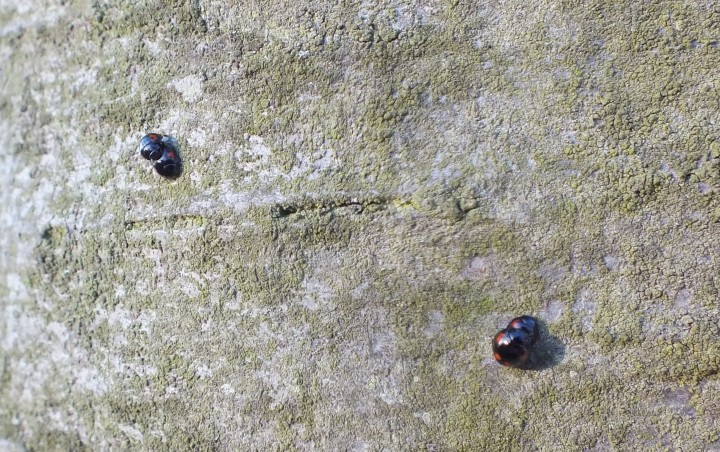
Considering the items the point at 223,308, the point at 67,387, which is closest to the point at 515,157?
the point at 223,308

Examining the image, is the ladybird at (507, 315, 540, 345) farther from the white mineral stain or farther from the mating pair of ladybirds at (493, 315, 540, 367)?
the white mineral stain

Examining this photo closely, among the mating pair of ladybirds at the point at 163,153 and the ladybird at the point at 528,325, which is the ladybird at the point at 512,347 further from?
the mating pair of ladybirds at the point at 163,153

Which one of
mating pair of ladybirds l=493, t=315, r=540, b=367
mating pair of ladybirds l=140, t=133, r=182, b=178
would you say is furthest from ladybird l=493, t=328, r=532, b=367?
mating pair of ladybirds l=140, t=133, r=182, b=178

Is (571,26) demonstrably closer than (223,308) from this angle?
Yes

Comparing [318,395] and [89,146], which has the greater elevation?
[89,146]

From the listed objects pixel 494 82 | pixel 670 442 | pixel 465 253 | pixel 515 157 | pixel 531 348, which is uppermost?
pixel 494 82

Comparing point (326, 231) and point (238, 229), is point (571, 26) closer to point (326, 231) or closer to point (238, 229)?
point (326, 231)
